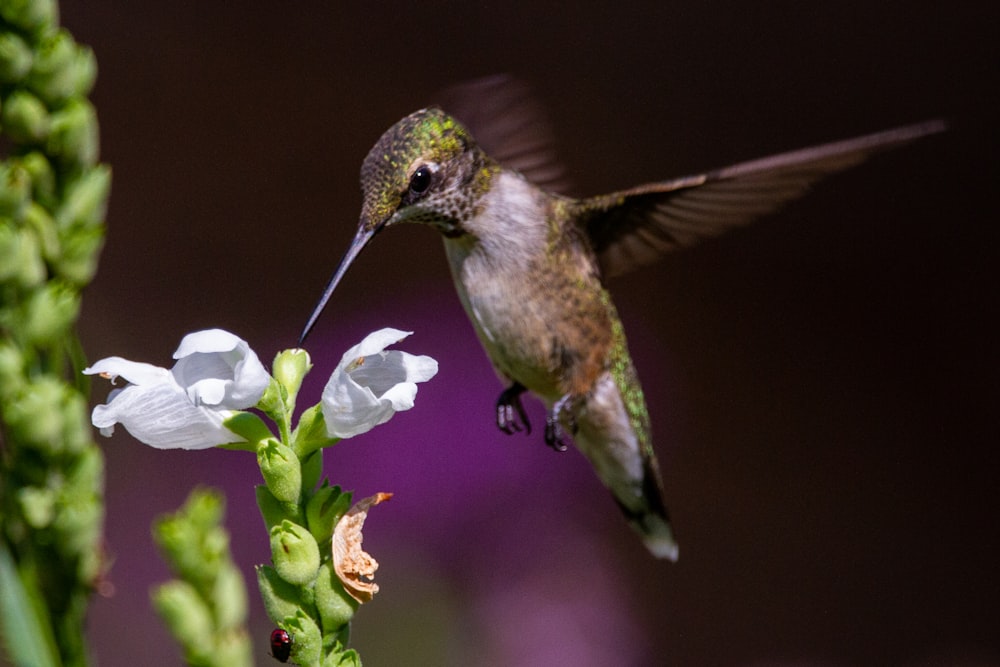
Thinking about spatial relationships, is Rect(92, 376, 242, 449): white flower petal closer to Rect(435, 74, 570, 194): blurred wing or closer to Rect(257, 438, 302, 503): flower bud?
Rect(257, 438, 302, 503): flower bud

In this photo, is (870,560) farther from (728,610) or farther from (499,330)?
(499,330)

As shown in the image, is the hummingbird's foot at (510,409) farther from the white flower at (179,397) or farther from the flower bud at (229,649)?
the flower bud at (229,649)

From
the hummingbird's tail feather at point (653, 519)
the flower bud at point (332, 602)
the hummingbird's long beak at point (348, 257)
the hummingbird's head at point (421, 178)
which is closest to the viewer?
the flower bud at point (332, 602)

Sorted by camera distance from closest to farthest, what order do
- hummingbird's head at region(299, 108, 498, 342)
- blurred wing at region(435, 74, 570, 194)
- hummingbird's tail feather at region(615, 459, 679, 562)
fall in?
1. hummingbird's head at region(299, 108, 498, 342)
2. blurred wing at region(435, 74, 570, 194)
3. hummingbird's tail feather at region(615, 459, 679, 562)

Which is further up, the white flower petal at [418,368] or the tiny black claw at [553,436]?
the white flower petal at [418,368]

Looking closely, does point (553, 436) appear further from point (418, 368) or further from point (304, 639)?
point (304, 639)

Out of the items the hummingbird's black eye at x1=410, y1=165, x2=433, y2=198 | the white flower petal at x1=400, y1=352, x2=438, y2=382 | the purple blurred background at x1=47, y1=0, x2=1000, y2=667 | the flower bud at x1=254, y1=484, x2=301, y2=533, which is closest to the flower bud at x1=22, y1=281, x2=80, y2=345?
the flower bud at x1=254, y1=484, x2=301, y2=533

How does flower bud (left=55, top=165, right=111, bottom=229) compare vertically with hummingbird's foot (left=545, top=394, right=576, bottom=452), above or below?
above

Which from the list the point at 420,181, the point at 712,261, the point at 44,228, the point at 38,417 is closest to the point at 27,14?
the point at 44,228

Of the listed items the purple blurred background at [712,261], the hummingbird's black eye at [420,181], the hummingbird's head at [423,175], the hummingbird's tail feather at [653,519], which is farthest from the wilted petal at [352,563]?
the purple blurred background at [712,261]
